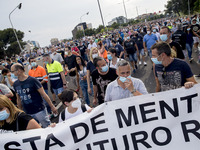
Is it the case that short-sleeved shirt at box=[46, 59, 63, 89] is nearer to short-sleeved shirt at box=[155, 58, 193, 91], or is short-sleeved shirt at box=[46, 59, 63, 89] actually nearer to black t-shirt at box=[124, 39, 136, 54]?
short-sleeved shirt at box=[155, 58, 193, 91]

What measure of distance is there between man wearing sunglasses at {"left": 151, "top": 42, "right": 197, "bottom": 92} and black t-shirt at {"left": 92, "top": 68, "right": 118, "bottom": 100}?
2.98ft

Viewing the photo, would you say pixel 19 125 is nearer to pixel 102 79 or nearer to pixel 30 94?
pixel 30 94

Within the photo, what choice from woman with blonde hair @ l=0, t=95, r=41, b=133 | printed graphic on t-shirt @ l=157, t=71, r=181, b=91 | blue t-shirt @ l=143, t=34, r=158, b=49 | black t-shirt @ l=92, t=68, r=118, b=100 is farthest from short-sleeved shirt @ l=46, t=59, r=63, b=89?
blue t-shirt @ l=143, t=34, r=158, b=49

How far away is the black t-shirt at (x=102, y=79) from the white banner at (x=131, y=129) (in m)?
1.03

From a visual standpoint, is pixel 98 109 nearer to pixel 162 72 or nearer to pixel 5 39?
pixel 162 72

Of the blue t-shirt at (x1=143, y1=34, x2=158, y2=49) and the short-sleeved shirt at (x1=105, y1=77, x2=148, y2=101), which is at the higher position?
the blue t-shirt at (x1=143, y1=34, x2=158, y2=49)

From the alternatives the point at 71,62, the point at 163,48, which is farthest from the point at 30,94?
the point at 163,48

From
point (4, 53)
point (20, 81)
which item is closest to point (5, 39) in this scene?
point (4, 53)

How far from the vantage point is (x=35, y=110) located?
3.33m

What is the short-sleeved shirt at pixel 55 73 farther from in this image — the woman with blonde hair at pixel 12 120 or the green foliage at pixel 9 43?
the green foliage at pixel 9 43

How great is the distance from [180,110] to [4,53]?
5844cm

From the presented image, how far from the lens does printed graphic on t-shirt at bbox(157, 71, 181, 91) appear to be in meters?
2.37

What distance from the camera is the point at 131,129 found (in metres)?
Result: 2.12

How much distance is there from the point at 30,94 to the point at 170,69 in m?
2.59
